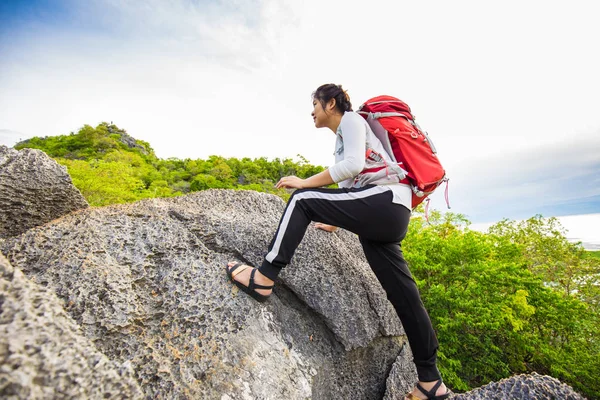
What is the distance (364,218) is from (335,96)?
1.17 meters

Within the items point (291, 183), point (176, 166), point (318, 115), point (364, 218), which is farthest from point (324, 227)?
point (176, 166)

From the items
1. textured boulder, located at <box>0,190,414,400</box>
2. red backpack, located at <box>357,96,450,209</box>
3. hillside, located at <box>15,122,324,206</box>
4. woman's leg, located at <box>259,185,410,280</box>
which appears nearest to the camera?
textured boulder, located at <box>0,190,414,400</box>

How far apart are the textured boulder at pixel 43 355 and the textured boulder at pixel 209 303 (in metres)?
0.75

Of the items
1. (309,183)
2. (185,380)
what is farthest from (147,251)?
(309,183)

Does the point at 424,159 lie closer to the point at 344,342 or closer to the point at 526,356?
the point at 344,342

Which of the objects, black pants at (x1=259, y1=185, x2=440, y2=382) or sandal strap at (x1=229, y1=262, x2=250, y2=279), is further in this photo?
sandal strap at (x1=229, y1=262, x2=250, y2=279)

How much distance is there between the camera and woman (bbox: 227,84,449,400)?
2.38m

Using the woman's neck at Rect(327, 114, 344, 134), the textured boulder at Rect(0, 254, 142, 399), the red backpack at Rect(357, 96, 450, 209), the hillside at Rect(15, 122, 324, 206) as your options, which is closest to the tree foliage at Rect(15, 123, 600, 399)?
the red backpack at Rect(357, 96, 450, 209)

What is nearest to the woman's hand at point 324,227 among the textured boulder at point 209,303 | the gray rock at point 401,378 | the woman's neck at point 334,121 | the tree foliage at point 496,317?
the textured boulder at point 209,303

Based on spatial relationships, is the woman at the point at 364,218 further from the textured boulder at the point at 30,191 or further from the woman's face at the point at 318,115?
the textured boulder at the point at 30,191

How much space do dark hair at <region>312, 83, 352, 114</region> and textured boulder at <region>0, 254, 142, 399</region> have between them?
7.82ft

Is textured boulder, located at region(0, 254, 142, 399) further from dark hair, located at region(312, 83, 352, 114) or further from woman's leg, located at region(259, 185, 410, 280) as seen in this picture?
dark hair, located at region(312, 83, 352, 114)

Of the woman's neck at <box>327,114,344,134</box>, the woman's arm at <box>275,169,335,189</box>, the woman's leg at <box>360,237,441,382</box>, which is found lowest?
the woman's leg at <box>360,237,441,382</box>

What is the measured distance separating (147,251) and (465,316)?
6.13 m
